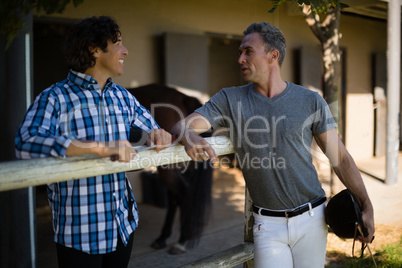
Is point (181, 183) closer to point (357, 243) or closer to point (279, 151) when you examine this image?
point (357, 243)

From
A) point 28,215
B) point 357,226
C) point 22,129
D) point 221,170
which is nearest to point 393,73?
point 221,170

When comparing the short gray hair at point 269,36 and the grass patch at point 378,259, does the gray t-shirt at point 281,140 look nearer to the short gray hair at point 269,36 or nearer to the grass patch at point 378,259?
the short gray hair at point 269,36

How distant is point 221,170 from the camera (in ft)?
24.7

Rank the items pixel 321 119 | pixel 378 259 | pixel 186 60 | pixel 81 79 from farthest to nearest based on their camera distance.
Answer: pixel 186 60 → pixel 378 259 → pixel 321 119 → pixel 81 79

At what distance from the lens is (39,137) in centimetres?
133

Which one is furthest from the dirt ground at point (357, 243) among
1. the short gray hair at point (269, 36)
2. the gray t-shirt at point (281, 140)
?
the short gray hair at point (269, 36)

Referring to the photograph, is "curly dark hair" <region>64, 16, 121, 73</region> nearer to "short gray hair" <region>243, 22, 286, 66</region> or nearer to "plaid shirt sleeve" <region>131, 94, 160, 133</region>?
"plaid shirt sleeve" <region>131, 94, 160, 133</region>

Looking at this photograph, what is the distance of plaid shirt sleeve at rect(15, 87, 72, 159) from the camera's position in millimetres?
1322

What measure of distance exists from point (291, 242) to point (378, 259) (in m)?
1.88

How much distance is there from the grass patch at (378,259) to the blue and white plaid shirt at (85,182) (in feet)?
7.15

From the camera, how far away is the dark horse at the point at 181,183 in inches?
150

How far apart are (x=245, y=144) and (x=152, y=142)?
1.39 feet

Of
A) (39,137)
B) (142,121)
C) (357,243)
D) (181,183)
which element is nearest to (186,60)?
(181,183)

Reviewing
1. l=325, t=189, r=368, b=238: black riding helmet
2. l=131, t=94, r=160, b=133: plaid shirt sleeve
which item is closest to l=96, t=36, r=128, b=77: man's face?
l=131, t=94, r=160, b=133: plaid shirt sleeve
